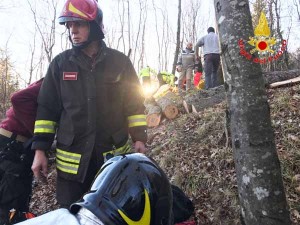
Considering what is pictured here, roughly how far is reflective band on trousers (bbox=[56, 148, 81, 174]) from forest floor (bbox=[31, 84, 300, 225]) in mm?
1701

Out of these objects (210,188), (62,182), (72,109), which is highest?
(72,109)

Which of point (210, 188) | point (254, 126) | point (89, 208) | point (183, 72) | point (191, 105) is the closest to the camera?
point (89, 208)

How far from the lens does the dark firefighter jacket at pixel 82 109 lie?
243 cm

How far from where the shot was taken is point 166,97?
28.4 ft

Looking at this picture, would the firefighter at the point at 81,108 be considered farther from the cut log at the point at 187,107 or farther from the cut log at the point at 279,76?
the cut log at the point at 279,76

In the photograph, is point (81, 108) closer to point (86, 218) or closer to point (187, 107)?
point (86, 218)

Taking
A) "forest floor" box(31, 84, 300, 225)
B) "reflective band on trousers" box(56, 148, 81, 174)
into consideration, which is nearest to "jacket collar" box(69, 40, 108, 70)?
"reflective band on trousers" box(56, 148, 81, 174)

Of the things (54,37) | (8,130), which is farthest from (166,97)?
(54,37)

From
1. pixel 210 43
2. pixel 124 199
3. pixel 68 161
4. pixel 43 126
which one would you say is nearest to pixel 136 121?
pixel 68 161

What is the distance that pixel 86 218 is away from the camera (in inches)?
50.5

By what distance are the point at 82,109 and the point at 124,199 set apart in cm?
121

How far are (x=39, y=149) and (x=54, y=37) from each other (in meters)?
26.3

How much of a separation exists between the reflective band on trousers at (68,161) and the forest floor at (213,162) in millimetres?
1701

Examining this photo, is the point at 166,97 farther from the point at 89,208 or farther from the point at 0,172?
the point at 89,208
